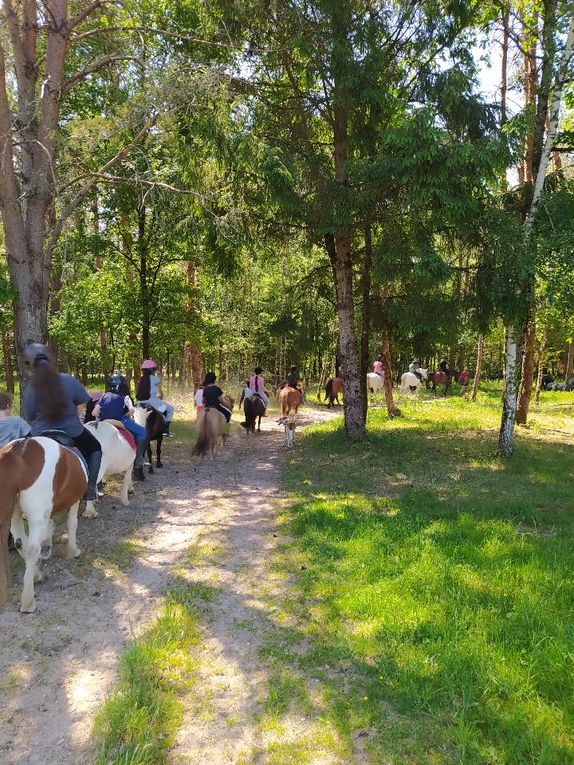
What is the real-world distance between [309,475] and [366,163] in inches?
264

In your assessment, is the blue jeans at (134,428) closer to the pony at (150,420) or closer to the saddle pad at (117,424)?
the saddle pad at (117,424)

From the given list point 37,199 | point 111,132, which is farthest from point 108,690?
point 111,132

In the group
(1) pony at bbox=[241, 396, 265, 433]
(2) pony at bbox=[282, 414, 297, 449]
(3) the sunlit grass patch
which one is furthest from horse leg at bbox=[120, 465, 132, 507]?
(1) pony at bbox=[241, 396, 265, 433]

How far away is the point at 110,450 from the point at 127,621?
3365 mm

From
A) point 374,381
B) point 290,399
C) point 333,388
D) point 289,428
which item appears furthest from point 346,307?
point 374,381

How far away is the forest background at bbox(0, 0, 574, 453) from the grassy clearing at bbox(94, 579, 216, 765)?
5.61 m

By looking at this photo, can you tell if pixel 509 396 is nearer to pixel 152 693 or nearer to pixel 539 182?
pixel 539 182

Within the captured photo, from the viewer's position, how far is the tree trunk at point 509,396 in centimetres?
1050

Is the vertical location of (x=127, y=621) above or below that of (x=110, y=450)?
below

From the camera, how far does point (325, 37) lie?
10562mm

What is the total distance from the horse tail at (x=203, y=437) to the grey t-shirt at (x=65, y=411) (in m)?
5.60

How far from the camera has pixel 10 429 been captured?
5211 millimetres

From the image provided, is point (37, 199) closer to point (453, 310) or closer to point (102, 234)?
point (102, 234)

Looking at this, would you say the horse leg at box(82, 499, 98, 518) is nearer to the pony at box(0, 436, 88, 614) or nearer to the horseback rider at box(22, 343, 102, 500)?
the horseback rider at box(22, 343, 102, 500)
